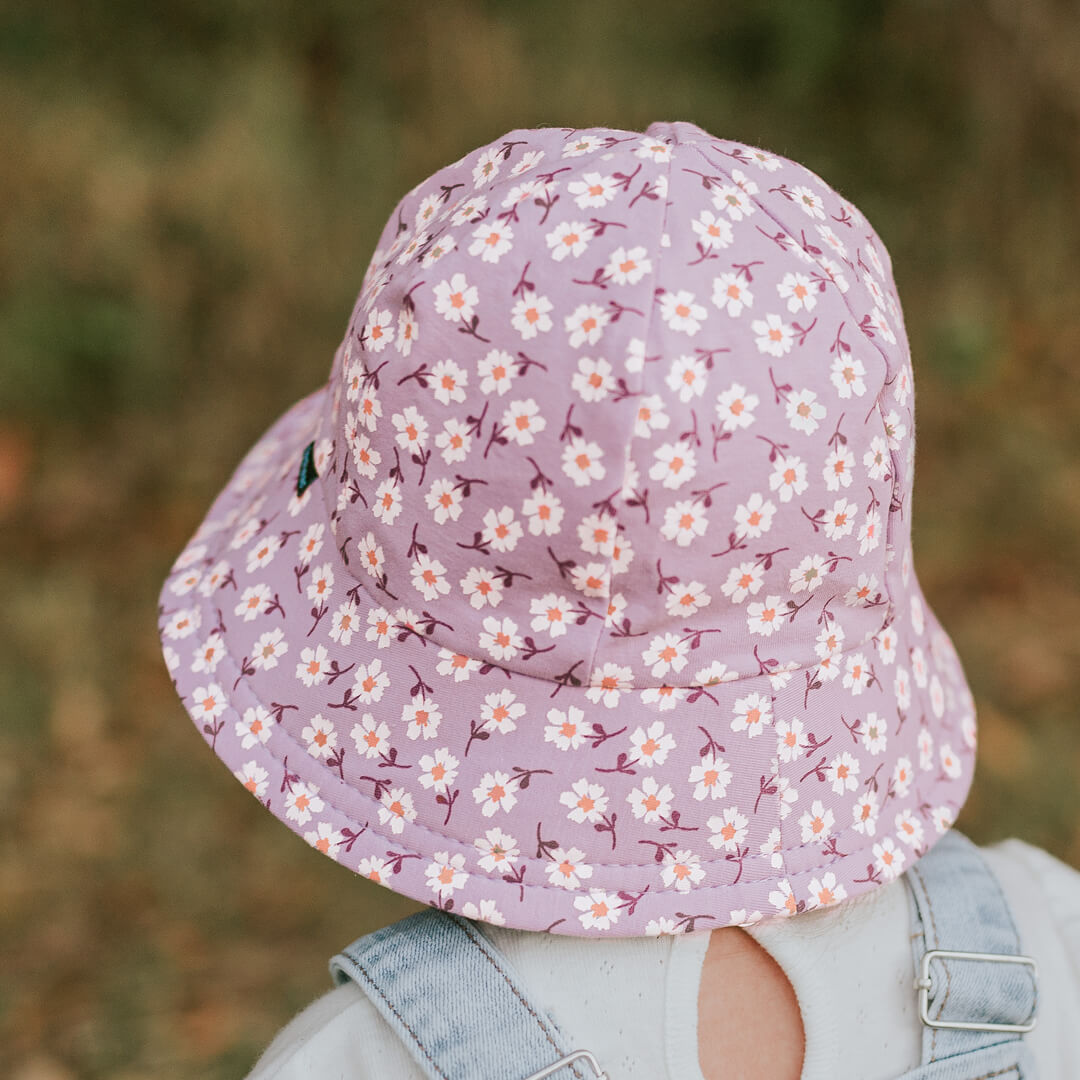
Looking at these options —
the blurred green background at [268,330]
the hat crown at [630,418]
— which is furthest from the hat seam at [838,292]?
the blurred green background at [268,330]

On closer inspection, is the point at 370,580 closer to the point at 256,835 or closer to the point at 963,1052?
the point at 963,1052

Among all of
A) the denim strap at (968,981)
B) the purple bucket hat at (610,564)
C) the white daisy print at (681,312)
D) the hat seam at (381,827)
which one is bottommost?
the denim strap at (968,981)

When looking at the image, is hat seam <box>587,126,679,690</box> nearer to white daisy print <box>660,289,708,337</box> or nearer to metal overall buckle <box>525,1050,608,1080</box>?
white daisy print <box>660,289,708,337</box>

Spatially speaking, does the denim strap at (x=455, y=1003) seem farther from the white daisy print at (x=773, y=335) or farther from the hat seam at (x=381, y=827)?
the white daisy print at (x=773, y=335)

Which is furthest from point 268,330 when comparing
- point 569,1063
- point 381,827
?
point 569,1063

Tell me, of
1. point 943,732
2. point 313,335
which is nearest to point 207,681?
point 943,732

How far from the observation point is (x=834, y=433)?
0.71 m

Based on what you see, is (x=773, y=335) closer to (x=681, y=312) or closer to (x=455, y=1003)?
(x=681, y=312)

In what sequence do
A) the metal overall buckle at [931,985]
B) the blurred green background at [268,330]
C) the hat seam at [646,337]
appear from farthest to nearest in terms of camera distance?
the blurred green background at [268,330] → the metal overall buckle at [931,985] → the hat seam at [646,337]

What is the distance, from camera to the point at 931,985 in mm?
799

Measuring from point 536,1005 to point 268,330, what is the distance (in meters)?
2.11

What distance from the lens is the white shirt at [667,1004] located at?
29.4 inches

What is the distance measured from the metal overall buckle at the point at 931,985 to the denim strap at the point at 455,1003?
0.79 feet

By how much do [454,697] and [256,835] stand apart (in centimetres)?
132
